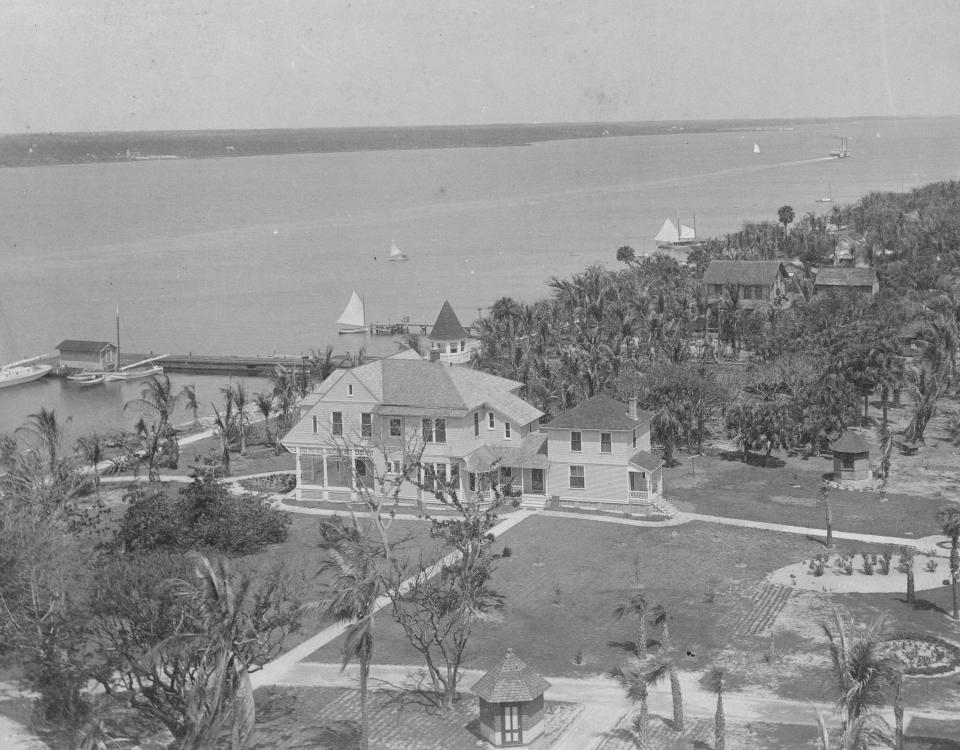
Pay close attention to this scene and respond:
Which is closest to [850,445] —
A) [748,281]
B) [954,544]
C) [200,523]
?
[954,544]

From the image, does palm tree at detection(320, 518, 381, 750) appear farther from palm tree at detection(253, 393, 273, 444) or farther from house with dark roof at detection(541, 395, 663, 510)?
palm tree at detection(253, 393, 273, 444)

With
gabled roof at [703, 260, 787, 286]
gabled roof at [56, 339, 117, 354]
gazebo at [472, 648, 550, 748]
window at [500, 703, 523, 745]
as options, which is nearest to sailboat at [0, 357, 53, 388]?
gabled roof at [56, 339, 117, 354]

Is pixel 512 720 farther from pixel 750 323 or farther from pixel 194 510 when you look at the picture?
pixel 750 323

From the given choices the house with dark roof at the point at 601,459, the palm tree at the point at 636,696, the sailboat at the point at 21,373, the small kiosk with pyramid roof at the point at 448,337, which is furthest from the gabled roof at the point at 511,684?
the sailboat at the point at 21,373

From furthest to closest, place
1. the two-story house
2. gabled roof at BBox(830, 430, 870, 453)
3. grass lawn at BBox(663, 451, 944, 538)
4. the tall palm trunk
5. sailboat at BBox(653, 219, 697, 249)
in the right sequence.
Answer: sailboat at BBox(653, 219, 697, 249) < gabled roof at BBox(830, 430, 870, 453) < the two-story house < grass lawn at BBox(663, 451, 944, 538) < the tall palm trunk

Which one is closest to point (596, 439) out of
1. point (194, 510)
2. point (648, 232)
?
point (194, 510)

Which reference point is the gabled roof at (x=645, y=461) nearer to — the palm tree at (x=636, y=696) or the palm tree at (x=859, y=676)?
the palm tree at (x=636, y=696)

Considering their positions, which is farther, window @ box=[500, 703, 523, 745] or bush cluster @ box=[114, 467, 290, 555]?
bush cluster @ box=[114, 467, 290, 555]
